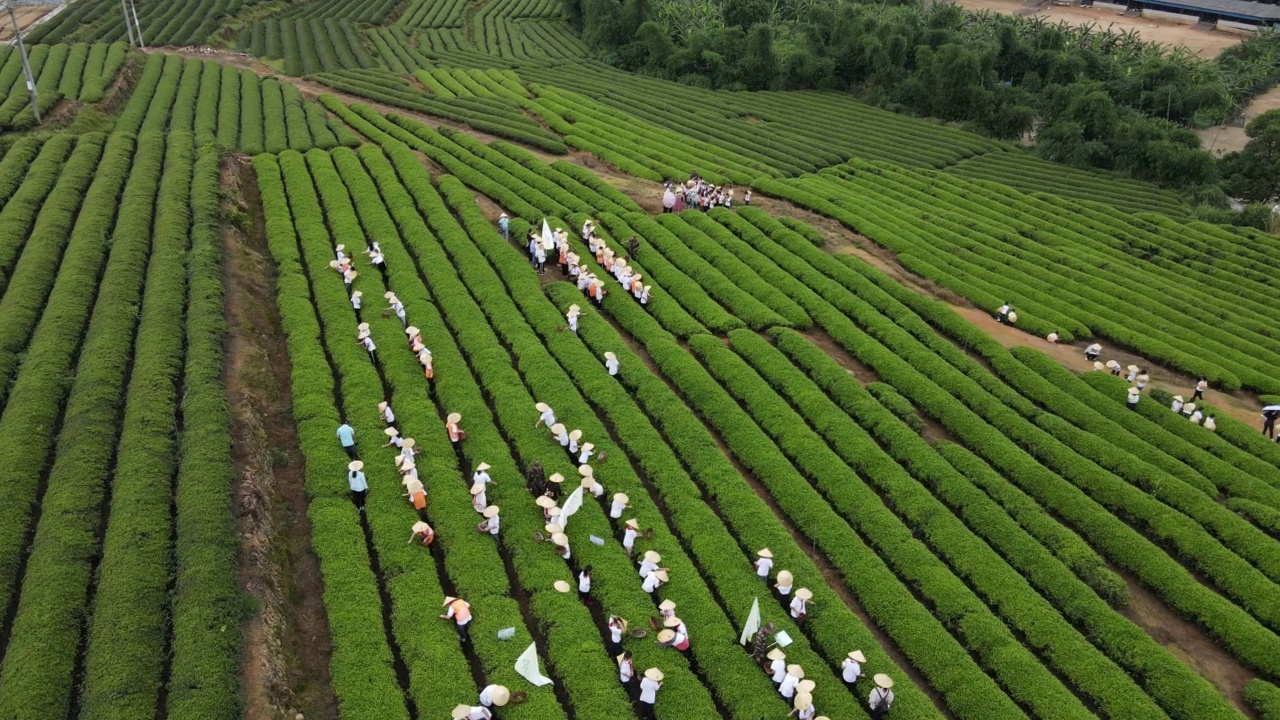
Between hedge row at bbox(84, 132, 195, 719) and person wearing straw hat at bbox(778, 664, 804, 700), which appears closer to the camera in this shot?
hedge row at bbox(84, 132, 195, 719)

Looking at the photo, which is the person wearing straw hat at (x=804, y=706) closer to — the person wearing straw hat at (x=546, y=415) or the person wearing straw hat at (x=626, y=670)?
the person wearing straw hat at (x=626, y=670)

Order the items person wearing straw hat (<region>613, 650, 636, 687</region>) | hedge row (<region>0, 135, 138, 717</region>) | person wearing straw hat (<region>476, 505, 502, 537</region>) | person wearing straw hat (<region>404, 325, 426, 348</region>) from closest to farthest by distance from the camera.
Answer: hedge row (<region>0, 135, 138, 717</region>) → person wearing straw hat (<region>613, 650, 636, 687</region>) → person wearing straw hat (<region>476, 505, 502, 537</region>) → person wearing straw hat (<region>404, 325, 426, 348</region>)

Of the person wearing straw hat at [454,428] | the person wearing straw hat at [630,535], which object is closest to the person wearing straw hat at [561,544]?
the person wearing straw hat at [630,535]

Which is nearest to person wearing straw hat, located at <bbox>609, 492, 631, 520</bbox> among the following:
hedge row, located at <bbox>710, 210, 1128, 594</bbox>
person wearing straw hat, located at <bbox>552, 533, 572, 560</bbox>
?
person wearing straw hat, located at <bbox>552, 533, 572, 560</bbox>

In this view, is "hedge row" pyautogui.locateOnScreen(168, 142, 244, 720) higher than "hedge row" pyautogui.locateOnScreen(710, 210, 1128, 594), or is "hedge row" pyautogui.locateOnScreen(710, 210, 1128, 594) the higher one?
"hedge row" pyautogui.locateOnScreen(168, 142, 244, 720)

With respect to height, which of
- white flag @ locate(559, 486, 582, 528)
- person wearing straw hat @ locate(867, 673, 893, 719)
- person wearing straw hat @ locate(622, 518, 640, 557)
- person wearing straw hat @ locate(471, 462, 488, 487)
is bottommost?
person wearing straw hat @ locate(867, 673, 893, 719)

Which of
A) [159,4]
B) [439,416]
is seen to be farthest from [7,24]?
[439,416]

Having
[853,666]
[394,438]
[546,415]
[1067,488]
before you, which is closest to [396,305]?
[394,438]

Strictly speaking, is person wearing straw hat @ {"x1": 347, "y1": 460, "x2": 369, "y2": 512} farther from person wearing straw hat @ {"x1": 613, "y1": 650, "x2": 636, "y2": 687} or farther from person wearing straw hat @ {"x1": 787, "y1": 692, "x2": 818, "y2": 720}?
person wearing straw hat @ {"x1": 787, "y1": 692, "x2": 818, "y2": 720}
